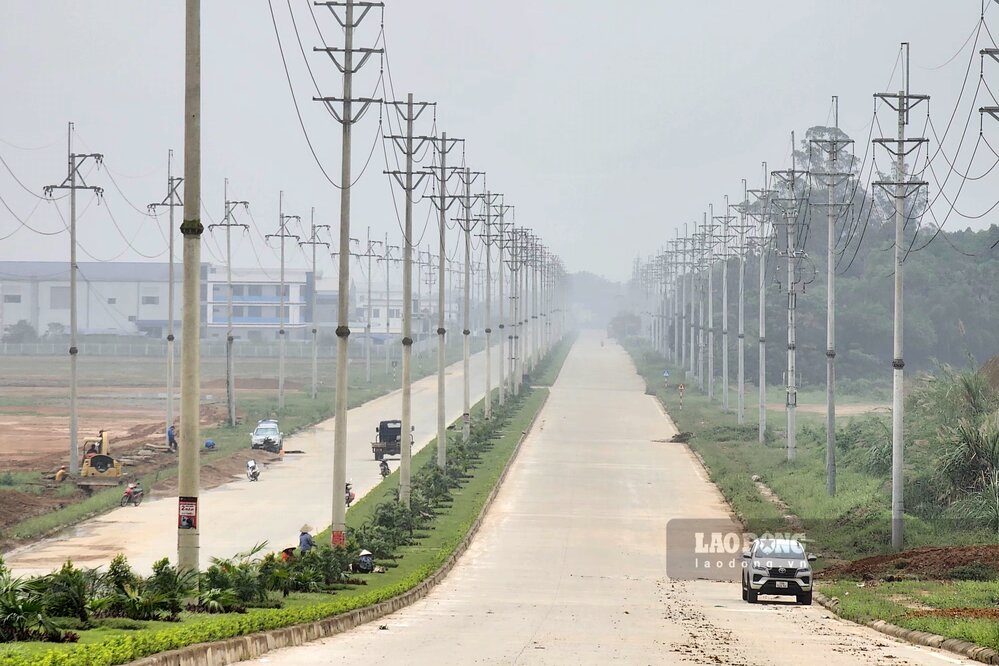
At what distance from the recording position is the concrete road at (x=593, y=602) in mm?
22391

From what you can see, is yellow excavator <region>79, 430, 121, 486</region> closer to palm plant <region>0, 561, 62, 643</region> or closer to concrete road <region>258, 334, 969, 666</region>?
concrete road <region>258, 334, 969, 666</region>

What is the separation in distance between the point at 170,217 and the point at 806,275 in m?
98.4

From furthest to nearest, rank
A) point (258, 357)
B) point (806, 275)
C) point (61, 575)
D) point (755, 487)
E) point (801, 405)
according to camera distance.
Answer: point (258, 357)
point (806, 275)
point (801, 405)
point (755, 487)
point (61, 575)

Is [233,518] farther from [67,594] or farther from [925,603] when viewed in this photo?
[67,594]

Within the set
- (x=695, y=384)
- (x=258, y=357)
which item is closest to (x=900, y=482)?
(x=695, y=384)

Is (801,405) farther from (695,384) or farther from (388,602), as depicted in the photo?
(388,602)

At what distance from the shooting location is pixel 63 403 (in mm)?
106000

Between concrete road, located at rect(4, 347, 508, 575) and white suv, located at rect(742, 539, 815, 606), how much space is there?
14488 millimetres

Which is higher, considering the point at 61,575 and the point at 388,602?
the point at 61,575

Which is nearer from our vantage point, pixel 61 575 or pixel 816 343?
pixel 61 575

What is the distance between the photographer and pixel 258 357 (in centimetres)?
18962

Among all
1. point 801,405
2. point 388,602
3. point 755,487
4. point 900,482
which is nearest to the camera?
point 388,602

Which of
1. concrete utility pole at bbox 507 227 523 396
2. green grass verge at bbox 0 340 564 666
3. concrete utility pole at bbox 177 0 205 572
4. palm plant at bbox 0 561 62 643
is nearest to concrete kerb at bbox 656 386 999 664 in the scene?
green grass verge at bbox 0 340 564 666

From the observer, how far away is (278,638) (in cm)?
2153
